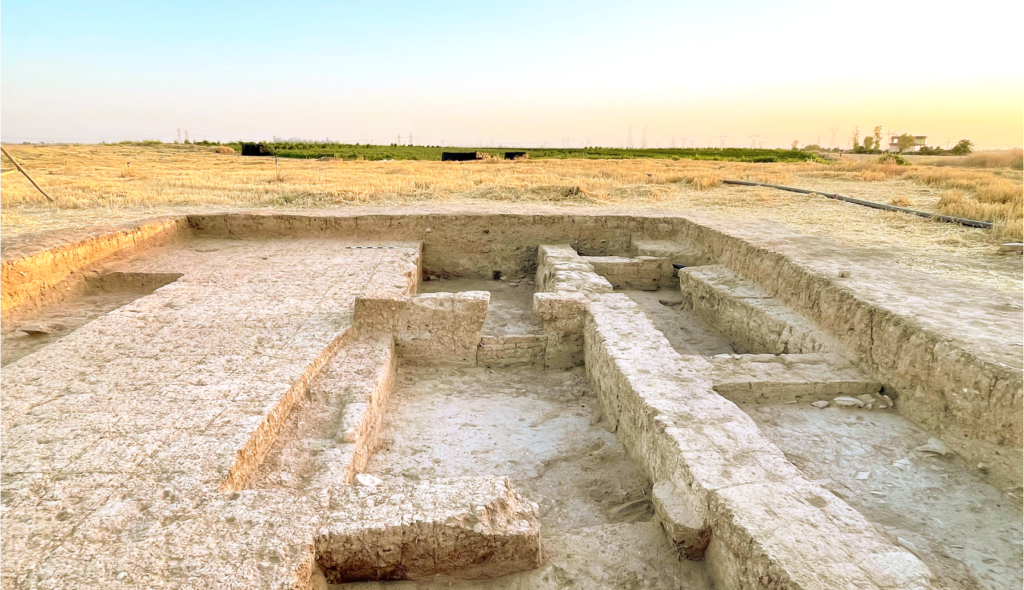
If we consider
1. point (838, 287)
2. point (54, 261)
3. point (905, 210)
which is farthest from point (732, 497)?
point (905, 210)

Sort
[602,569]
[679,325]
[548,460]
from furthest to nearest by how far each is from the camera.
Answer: [679,325] < [548,460] < [602,569]

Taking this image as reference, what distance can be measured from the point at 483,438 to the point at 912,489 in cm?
246

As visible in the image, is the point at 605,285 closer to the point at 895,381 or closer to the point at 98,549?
the point at 895,381

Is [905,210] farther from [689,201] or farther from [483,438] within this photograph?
[483,438]

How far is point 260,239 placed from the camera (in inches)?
316

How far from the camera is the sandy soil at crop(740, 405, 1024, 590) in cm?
231

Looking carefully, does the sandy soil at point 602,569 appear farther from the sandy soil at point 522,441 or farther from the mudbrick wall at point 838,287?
the mudbrick wall at point 838,287

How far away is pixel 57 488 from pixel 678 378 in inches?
126

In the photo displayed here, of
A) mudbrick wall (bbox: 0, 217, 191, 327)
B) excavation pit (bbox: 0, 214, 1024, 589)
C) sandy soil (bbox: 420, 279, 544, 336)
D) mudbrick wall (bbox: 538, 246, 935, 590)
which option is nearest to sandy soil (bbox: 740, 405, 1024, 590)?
excavation pit (bbox: 0, 214, 1024, 589)

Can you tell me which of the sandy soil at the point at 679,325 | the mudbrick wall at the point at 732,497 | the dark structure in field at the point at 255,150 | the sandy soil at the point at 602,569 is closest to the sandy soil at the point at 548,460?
the sandy soil at the point at 602,569

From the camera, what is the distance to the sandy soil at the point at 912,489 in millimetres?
2307

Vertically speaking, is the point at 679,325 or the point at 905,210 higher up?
the point at 905,210

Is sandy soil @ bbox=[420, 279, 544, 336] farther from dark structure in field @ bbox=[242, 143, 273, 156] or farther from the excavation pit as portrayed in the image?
dark structure in field @ bbox=[242, 143, 273, 156]

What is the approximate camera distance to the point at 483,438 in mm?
3852
